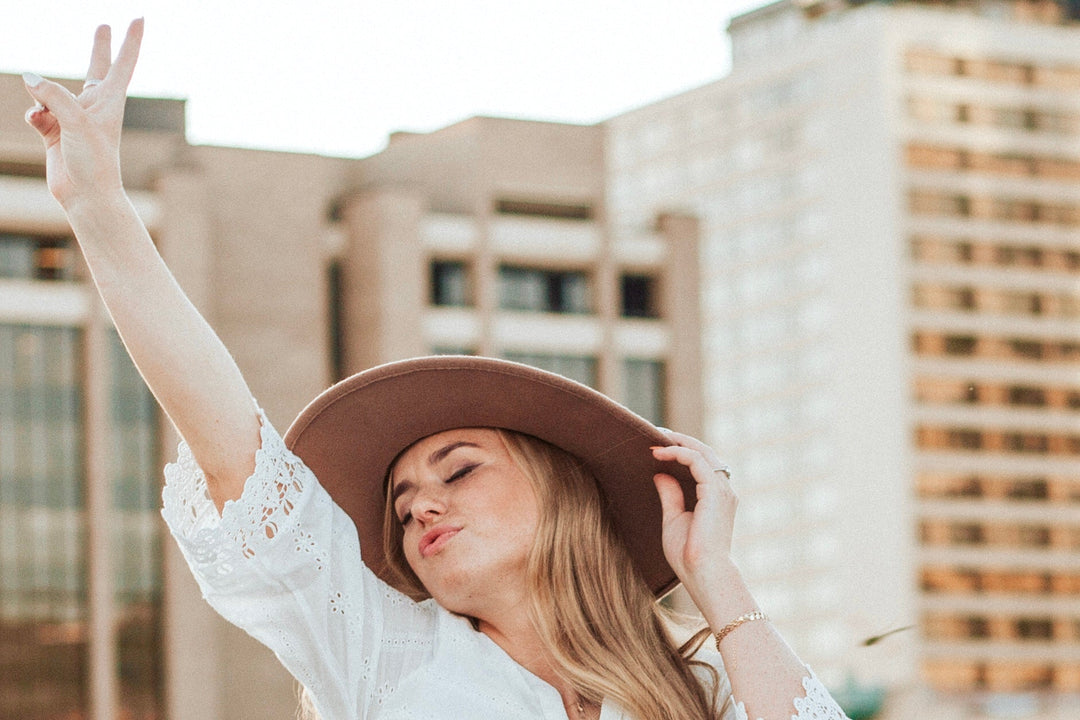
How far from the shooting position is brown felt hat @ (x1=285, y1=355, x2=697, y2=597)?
272 centimetres

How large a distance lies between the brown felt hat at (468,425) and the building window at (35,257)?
41.5m

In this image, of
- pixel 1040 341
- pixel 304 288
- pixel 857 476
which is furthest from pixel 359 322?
pixel 1040 341

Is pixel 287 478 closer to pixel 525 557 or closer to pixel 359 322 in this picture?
pixel 525 557

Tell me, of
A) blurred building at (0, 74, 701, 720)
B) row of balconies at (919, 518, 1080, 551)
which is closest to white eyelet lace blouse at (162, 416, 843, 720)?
blurred building at (0, 74, 701, 720)

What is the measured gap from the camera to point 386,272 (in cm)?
4516

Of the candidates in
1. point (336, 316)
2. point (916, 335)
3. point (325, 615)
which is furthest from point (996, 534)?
point (325, 615)

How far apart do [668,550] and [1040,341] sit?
7844 centimetres

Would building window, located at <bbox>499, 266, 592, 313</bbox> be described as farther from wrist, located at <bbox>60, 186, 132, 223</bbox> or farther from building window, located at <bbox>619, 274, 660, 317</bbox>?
wrist, located at <bbox>60, 186, 132, 223</bbox>

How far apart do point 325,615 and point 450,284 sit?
45606mm

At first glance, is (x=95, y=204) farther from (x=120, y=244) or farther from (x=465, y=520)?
(x=465, y=520)

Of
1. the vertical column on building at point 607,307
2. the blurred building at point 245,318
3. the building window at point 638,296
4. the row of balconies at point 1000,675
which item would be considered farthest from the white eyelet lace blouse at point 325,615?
the row of balconies at point 1000,675

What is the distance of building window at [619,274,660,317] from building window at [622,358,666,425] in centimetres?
165

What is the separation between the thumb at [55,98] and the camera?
2.25m

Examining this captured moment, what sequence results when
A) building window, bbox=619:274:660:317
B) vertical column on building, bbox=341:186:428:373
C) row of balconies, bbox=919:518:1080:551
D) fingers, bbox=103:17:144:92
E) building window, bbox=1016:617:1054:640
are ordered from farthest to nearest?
building window, bbox=1016:617:1054:640, row of balconies, bbox=919:518:1080:551, building window, bbox=619:274:660:317, vertical column on building, bbox=341:186:428:373, fingers, bbox=103:17:144:92
